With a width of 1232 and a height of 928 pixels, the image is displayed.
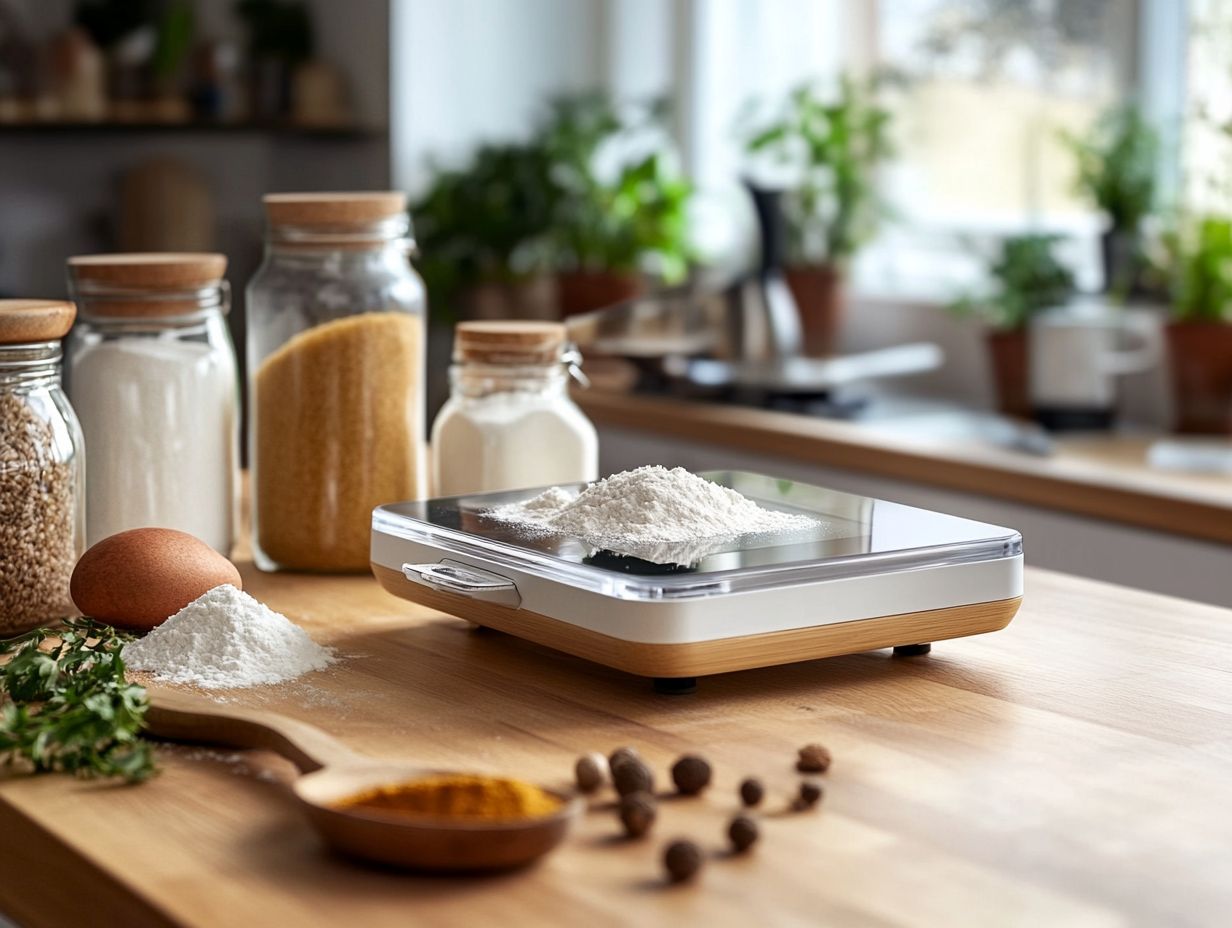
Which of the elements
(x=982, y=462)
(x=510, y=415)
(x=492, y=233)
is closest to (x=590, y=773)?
(x=510, y=415)

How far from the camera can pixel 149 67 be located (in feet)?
11.2

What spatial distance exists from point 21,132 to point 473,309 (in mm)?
1116

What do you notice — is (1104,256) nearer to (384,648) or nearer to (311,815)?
(384,648)

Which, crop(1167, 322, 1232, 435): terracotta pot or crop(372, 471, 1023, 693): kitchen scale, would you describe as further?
crop(1167, 322, 1232, 435): terracotta pot

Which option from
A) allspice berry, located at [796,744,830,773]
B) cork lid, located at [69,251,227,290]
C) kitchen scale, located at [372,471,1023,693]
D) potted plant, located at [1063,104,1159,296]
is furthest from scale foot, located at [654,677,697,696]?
potted plant, located at [1063,104,1159,296]

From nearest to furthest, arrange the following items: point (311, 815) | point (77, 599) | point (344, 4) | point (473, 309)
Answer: point (311, 815), point (77, 599), point (473, 309), point (344, 4)

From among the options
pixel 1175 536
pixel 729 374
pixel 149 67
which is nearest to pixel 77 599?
pixel 1175 536

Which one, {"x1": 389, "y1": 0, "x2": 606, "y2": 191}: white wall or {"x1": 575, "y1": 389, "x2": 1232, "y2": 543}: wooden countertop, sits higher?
{"x1": 389, "y1": 0, "x2": 606, "y2": 191}: white wall

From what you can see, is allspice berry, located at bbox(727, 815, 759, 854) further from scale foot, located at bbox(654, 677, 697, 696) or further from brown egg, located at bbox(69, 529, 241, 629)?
brown egg, located at bbox(69, 529, 241, 629)

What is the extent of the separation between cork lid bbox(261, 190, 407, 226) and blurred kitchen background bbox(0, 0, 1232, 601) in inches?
41.0

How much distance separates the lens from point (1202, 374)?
2.30m

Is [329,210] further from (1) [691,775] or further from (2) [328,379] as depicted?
(1) [691,775]

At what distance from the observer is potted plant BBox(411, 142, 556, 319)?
310cm

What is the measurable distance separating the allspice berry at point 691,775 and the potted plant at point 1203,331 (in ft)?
5.71
